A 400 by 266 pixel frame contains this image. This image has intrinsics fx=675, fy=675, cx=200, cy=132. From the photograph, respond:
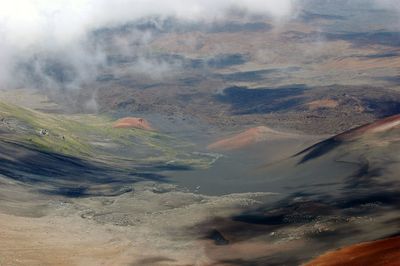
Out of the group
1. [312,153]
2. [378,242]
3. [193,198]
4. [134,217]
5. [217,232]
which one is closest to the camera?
[378,242]

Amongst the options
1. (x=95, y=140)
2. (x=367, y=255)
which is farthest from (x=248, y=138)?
(x=367, y=255)

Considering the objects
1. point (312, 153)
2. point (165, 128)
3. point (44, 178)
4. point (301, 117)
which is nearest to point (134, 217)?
point (44, 178)

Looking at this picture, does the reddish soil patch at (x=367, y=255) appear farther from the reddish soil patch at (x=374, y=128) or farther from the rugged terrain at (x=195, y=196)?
the reddish soil patch at (x=374, y=128)

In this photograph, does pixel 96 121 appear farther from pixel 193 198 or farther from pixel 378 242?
pixel 378 242

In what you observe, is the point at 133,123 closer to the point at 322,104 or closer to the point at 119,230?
the point at 322,104

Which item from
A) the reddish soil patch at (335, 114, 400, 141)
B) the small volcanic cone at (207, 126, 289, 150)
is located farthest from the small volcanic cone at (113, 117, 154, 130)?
the reddish soil patch at (335, 114, 400, 141)

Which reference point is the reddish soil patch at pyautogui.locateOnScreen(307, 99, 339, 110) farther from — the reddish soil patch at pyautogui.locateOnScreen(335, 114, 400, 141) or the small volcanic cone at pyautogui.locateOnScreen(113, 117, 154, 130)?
the reddish soil patch at pyautogui.locateOnScreen(335, 114, 400, 141)
